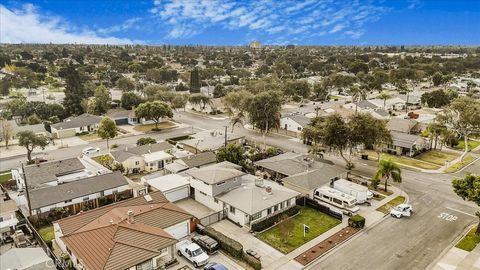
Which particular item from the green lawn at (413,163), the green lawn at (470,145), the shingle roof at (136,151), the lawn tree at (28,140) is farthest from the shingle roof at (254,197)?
the green lawn at (470,145)

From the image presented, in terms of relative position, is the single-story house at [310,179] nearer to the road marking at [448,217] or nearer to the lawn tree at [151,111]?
the road marking at [448,217]

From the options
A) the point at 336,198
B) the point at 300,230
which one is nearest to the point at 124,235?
the point at 300,230

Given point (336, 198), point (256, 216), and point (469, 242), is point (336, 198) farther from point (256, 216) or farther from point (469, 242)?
point (469, 242)

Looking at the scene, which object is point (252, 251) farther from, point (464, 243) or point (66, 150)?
point (66, 150)

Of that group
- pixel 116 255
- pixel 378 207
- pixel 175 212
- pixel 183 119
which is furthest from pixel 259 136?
pixel 116 255

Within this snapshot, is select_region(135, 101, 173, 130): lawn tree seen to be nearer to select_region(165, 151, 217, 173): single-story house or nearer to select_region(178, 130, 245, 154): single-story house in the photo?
select_region(178, 130, 245, 154): single-story house
